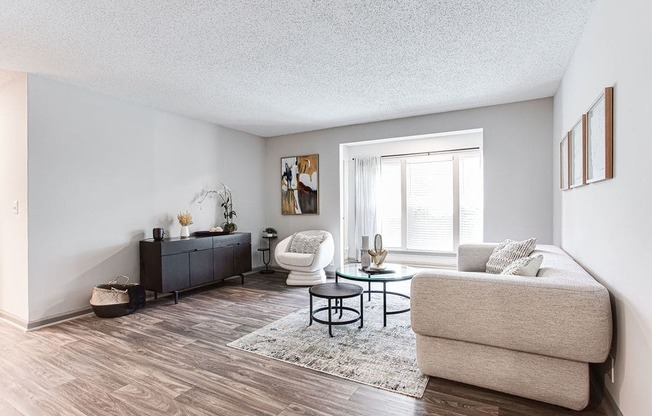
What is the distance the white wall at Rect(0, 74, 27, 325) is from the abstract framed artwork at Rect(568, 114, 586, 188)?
16.5ft

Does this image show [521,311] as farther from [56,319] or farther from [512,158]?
[56,319]

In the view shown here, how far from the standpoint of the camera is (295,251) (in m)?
5.48

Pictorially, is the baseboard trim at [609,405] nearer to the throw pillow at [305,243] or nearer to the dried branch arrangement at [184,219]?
the throw pillow at [305,243]

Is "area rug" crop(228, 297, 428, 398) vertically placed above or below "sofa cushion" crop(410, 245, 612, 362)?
below

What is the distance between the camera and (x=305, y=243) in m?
5.44

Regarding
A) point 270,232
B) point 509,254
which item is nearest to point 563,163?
point 509,254

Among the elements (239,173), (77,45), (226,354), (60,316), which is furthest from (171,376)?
(239,173)

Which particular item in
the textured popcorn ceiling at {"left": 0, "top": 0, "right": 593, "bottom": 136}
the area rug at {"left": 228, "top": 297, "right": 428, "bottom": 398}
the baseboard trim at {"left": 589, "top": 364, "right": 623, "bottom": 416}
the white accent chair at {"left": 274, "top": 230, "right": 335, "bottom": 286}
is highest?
the textured popcorn ceiling at {"left": 0, "top": 0, "right": 593, "bottom": 136}

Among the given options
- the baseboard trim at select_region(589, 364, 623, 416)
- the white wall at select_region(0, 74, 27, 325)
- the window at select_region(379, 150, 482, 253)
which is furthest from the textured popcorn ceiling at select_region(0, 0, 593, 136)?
the baseboard trim at select_region(589, 364, 623, 416)

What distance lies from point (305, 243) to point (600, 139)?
162 inches

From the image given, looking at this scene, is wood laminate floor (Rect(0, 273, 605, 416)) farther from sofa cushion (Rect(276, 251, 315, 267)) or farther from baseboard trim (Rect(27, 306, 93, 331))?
sofa cushion (Rect(276, 251, 315, 267))

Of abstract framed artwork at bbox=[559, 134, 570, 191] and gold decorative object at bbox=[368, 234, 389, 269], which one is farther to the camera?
gold decorative object at bbox=[368, 234, 389, 269]

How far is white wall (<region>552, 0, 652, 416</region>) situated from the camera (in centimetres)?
144

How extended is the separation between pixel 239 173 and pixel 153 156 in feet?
5.33
